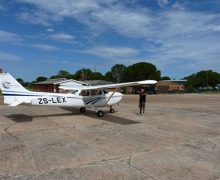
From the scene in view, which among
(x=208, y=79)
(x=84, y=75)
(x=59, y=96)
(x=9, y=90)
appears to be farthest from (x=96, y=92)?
(x=208, y=79)

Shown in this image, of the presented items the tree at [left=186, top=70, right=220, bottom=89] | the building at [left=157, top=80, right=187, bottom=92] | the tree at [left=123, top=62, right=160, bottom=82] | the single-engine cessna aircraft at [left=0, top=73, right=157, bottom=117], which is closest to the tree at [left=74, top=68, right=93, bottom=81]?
the tree at [left=123, top=62, right=160, bottom=82]

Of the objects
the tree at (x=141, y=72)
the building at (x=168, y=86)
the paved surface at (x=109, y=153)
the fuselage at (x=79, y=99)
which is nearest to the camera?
the paved surface at (x=109, y=153)

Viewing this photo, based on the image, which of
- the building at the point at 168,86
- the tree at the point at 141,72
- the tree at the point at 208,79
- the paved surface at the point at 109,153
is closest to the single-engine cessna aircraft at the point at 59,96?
the paved surface at the point at 109,153

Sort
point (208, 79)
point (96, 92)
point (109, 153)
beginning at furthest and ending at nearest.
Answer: point (208, 79), point (96, 92), point (109, 153)

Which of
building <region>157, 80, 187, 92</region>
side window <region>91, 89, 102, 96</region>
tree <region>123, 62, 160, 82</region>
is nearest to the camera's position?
side window <region>91, 89, 102, 96</region>

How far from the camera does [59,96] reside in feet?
45.5

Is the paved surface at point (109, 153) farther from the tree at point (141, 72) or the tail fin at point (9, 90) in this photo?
the tree at point (141, 72)

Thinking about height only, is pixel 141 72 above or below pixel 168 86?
above

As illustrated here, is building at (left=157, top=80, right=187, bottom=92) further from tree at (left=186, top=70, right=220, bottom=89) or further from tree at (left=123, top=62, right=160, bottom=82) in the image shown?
tree at (left=123, top=62, right=160, bottom=82)

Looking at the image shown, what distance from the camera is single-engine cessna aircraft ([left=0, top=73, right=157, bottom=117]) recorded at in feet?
A: 41.0

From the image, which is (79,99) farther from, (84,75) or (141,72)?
(84,75)

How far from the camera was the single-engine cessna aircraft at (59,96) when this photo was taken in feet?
41.0

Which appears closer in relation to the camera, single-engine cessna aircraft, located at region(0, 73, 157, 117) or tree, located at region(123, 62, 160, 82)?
single-engine cessna aircraft, located at region(0, 73, 157, 117)

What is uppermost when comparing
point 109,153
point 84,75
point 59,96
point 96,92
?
point 84,75
